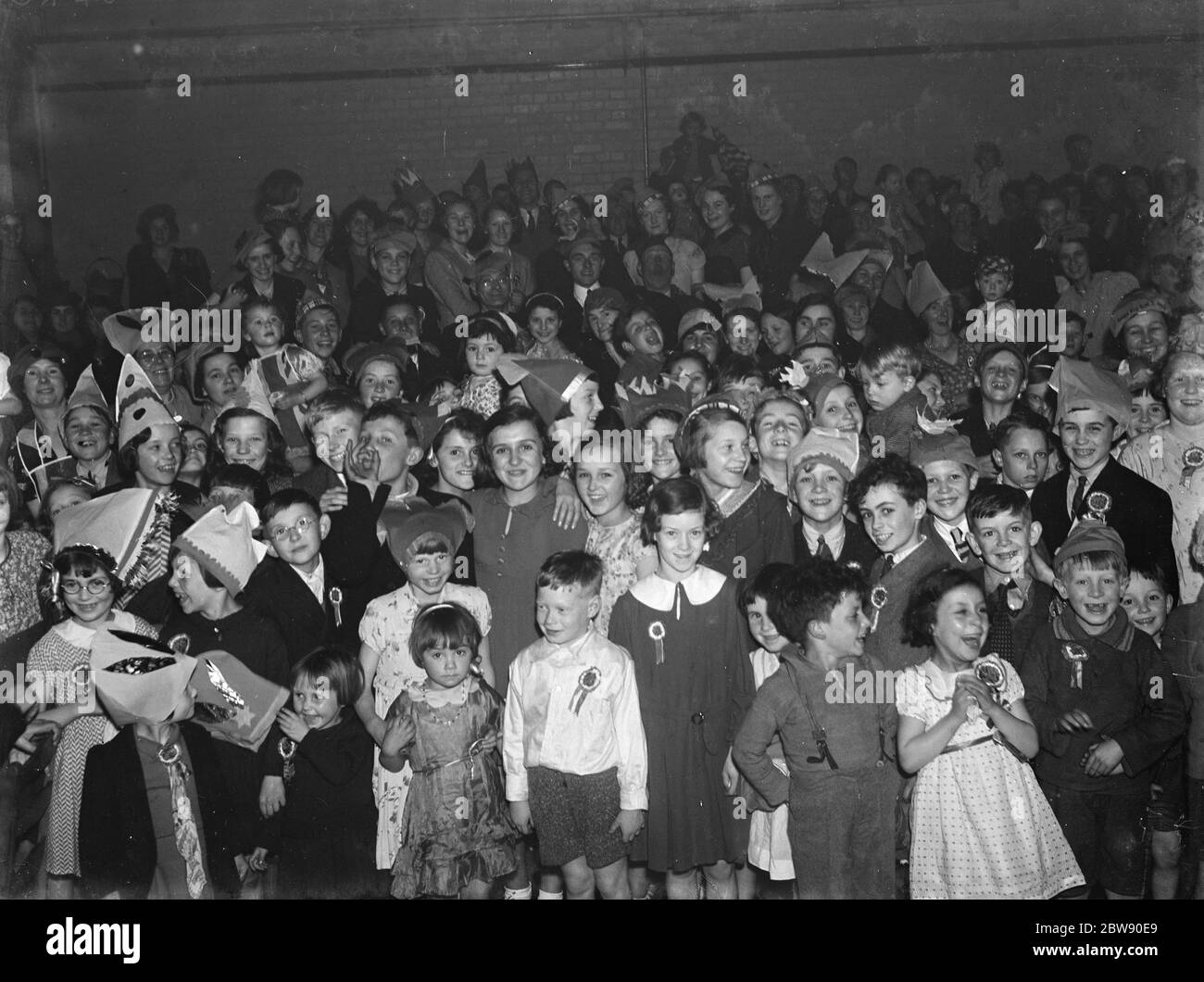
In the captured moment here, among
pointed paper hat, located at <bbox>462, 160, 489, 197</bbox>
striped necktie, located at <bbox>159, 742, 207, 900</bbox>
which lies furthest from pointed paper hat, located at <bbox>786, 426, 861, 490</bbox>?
pointed paper hat, located at <bbox>462, 160, 489, 197</bbox>

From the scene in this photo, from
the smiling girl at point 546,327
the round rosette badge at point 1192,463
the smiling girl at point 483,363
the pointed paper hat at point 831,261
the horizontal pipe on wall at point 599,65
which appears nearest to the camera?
the round rosette badge at point 1192,463

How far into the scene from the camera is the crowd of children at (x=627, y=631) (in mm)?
3854

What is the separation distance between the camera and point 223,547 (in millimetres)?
4277

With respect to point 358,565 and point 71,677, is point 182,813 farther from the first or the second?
point 358,565

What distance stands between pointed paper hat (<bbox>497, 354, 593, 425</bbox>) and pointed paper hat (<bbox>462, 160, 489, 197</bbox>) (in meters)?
2.16

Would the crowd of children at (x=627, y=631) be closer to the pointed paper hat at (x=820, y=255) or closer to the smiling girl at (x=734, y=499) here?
the smiling girl at (x=734, y=499)

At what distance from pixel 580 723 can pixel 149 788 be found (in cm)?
153

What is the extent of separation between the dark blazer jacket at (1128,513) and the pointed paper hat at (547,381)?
6.15 ft

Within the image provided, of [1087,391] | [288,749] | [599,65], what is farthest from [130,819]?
[599,65]

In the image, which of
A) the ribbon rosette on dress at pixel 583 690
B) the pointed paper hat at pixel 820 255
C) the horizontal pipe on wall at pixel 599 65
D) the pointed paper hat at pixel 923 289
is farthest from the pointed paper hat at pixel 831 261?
the ribbon rosette on dress at pixel 583 690

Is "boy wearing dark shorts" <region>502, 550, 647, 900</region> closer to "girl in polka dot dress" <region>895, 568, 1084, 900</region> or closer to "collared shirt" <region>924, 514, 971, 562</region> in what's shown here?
"girl in polka dot dress" <region>895, 568, 1084, 900</region>

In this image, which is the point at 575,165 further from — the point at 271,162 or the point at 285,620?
the point at 285,620

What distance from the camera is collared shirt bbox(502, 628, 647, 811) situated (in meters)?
3.90
